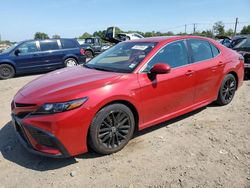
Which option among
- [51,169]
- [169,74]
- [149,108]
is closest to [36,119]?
[51,169]

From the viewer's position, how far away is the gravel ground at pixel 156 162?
10.1ft

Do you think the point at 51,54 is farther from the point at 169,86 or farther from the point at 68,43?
the point at 169,86

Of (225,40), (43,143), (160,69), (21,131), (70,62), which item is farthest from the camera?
(225,40)

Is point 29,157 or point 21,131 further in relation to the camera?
point 29,157

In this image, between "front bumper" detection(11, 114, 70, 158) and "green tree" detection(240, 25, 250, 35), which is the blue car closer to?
"front bumper" detection(11, 114, 70, 158)

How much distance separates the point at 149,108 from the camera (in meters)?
3.95

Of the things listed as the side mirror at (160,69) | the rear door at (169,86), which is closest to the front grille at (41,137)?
the rear door at (169,86)

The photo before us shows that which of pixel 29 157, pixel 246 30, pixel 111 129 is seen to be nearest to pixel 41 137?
pixel 29 157

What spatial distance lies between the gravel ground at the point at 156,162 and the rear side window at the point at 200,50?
125cm

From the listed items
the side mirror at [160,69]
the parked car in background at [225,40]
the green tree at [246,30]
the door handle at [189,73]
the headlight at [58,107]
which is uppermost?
the side mirror at [160,69]

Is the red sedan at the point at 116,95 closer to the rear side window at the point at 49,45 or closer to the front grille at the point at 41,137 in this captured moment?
the front grille at the point at 41,137

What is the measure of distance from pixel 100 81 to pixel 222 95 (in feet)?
9.86

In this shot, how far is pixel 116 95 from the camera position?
11.6 ft

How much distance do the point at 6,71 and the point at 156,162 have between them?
9.27 m
